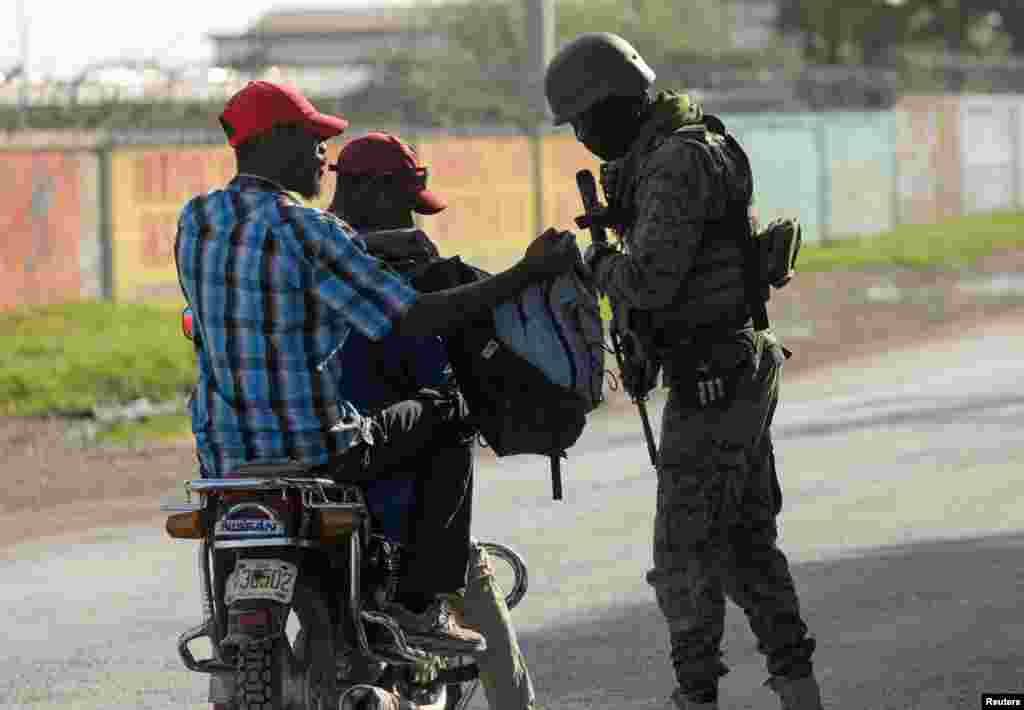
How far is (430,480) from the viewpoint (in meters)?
5.88

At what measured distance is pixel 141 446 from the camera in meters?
15.3

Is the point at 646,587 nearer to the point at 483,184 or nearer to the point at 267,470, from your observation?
the point at 267,470

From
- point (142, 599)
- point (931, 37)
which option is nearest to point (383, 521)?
point (142, 599)

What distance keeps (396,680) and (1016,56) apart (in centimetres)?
6616

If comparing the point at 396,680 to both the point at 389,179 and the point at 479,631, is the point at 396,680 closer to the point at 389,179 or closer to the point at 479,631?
the point at 479,631

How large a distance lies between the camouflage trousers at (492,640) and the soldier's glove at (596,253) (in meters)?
0.80

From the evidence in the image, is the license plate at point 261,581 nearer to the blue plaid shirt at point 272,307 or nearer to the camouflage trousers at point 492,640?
the blue plaid shirt at point 272,307

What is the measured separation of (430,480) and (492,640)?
582mm

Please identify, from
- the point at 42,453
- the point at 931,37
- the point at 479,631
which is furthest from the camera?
the point at 931,37

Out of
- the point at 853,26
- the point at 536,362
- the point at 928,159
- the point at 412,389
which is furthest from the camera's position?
the point at 853,26

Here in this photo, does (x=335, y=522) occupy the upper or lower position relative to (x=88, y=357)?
upper

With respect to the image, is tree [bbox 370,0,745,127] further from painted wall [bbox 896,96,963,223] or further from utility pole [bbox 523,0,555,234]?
utility pole [bbox 523,0,555,234]

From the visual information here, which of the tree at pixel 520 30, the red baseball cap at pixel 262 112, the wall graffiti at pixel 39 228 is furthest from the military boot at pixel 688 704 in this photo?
the tree at pixel 520 30

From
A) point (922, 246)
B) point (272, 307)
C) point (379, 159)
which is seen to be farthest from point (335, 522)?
point (922, 246)
